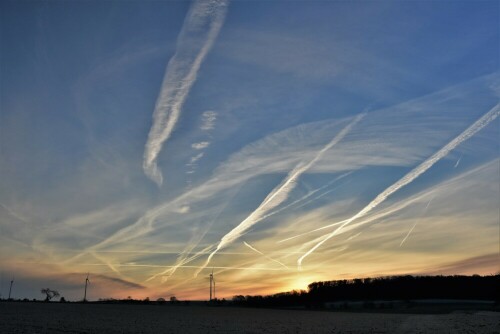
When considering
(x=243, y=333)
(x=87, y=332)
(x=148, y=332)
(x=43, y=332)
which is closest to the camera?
(x=43, y=332)

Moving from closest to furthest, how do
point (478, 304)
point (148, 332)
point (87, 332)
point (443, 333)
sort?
point (87, 332) < point (148, 332) < point (443, 333) < point (478, 304)

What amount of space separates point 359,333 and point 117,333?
1162 inches

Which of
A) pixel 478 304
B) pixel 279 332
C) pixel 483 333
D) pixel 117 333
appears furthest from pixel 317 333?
pixel 478 304

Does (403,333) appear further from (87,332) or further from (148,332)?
(87,332)

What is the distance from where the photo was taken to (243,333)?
51.2m

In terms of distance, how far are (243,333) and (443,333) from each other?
Answer: 26.6m

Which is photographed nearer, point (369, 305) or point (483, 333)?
point (483, 333)

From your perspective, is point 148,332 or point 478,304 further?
point 478,304

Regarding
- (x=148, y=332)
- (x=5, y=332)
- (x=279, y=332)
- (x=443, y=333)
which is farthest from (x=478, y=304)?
(x=5, y=332)

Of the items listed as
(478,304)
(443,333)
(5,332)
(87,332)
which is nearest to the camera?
(5,332)

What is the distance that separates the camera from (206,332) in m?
52.0

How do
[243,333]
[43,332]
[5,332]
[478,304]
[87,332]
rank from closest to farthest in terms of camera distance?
[5,332] < [43,332] < [87,332] < [243,333] < [478,304]

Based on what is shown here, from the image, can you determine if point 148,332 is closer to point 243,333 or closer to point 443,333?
point 243,333

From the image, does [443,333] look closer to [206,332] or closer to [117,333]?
[206,332]
